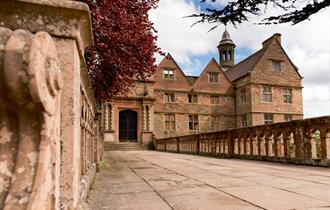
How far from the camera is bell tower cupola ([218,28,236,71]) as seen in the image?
1721 inches

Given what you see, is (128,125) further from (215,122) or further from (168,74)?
(215,122)

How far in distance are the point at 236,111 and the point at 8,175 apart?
102 ft

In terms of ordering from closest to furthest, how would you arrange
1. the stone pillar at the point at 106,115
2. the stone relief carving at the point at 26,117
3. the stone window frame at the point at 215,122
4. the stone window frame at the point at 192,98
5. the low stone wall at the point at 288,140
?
the stone relief carving at the point at 26,117 → the low stone wall at the point at 288,140 → the stone pillar at the point at 106,115 → the stone window frame at the point at 192,98 → the stone window frame at the point at 215,122

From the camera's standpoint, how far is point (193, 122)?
29.6 m

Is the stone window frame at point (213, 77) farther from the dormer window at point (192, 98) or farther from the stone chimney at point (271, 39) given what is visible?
the stone chimney at point (271, 39)

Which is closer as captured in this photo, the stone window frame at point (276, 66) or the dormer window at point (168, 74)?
the dormer window at point (168, 74)

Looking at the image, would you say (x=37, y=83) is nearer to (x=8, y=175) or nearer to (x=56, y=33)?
(x=8, y=175)

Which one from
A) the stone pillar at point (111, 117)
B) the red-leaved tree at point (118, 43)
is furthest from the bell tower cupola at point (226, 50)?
the red-leaved tree at point (118, 43)

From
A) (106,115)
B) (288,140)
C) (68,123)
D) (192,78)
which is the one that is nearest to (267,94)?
(192,78)

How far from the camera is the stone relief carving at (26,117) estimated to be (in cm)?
88

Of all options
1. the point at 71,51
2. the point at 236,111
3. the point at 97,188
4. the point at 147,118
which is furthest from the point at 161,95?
the point at 71,51

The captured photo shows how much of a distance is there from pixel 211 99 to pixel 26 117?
30.0 metres

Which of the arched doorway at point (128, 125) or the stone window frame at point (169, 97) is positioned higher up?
the stone window frame at point (169, 97)

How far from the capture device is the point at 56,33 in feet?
4.82
